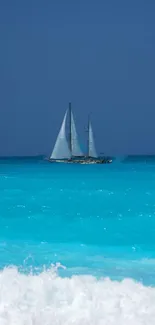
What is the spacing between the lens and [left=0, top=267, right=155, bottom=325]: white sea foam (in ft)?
23.3

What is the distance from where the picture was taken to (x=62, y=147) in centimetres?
6406

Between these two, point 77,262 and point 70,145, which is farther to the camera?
point 70,145

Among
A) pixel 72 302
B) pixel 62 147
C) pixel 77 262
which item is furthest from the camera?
pixel 62 147

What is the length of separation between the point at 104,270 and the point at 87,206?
16.0m

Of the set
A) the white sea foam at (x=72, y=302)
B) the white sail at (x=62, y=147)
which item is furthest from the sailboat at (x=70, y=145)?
the white sea foam at (x=72, y=302)

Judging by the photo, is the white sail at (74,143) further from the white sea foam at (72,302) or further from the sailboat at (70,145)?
the white sea foam at (72,302)

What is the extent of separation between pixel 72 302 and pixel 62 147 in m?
56.3

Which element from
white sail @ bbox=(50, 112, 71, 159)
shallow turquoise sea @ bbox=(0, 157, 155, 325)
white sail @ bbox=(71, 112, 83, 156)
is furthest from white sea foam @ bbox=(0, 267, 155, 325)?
white sail @ bbox=(71, 112, 83, 156)

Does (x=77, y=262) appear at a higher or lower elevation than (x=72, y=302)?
lower

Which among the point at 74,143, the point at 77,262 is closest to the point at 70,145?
the point at 74,143

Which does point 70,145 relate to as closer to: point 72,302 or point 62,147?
point 62,147

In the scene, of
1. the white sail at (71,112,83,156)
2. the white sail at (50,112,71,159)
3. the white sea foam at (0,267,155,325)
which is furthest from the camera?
the white sail at (71,112,83,156)

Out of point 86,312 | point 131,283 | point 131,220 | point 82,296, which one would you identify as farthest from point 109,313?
point 131,220

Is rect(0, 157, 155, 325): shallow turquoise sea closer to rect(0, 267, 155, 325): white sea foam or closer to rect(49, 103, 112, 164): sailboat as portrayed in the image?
rect(0, 267, 155, 325): white sea foam
